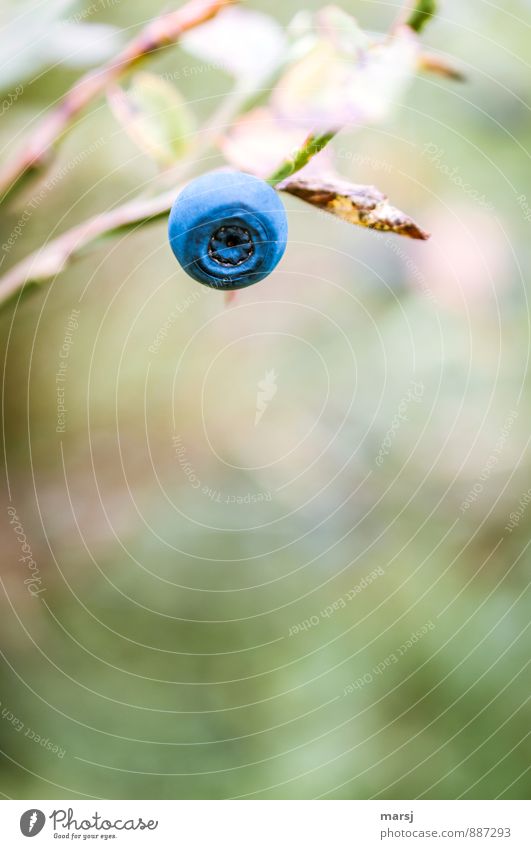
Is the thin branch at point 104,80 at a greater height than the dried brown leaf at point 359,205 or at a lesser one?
greater

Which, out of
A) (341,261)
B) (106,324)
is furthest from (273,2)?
(106,324)

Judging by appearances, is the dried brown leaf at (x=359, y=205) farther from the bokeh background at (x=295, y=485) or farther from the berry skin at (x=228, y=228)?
the bokeh background at (x=295, y=485)

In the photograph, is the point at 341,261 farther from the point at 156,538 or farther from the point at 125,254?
the point at 156,538

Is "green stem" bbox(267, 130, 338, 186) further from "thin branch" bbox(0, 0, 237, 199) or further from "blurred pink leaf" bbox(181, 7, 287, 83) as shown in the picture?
"blurred pink leaf" bbox(181, 7, 287, 83)
